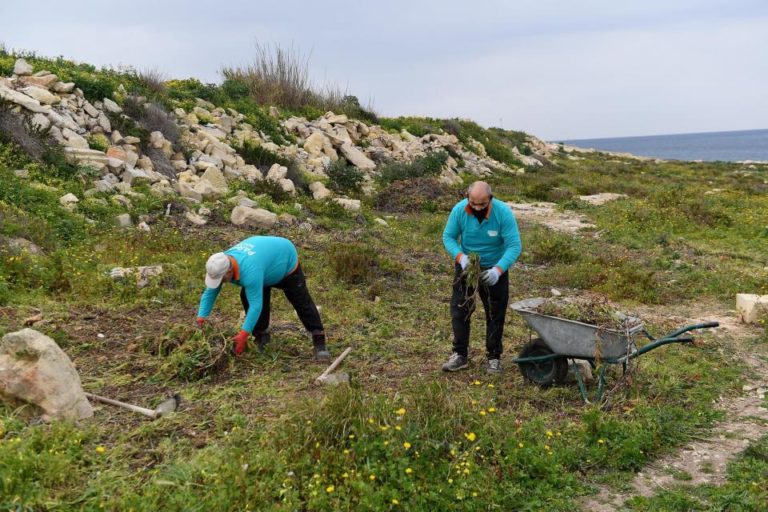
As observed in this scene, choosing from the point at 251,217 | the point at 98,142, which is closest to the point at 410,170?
the point at 251,217

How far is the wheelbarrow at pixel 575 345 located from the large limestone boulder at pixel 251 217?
6.59m

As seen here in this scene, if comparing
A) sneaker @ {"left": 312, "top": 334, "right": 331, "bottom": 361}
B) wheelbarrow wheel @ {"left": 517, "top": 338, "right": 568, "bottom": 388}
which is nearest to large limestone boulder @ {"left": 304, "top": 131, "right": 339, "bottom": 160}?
sneaker @ {"left": 312, "top": 334, "right": 331, "bottom": 361}

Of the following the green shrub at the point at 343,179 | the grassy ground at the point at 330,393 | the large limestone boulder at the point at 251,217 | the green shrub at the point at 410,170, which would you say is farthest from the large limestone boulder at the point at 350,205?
the green shrub at the point at 410,170

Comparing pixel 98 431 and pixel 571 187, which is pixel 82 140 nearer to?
pixel 98 431

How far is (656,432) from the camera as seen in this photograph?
172 inches

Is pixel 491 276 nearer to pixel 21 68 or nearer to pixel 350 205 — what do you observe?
pixel 350 205

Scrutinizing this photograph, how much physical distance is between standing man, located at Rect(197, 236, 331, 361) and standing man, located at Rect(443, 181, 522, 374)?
1.29 meters

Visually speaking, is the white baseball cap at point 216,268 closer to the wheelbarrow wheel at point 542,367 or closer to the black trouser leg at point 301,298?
the black trouser leg at point 301,298

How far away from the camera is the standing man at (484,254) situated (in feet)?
17.1

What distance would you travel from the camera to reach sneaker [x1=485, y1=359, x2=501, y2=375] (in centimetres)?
554

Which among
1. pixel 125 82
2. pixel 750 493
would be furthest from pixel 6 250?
pixel 125 82

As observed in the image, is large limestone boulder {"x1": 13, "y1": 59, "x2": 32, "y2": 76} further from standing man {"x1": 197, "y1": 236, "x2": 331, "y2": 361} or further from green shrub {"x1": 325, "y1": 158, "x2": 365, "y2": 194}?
standing man {"x1": 197, "y1": 236, "x2": 331, "y2": 361}

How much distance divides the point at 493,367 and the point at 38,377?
141 inches

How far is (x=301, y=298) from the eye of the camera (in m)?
5.84
